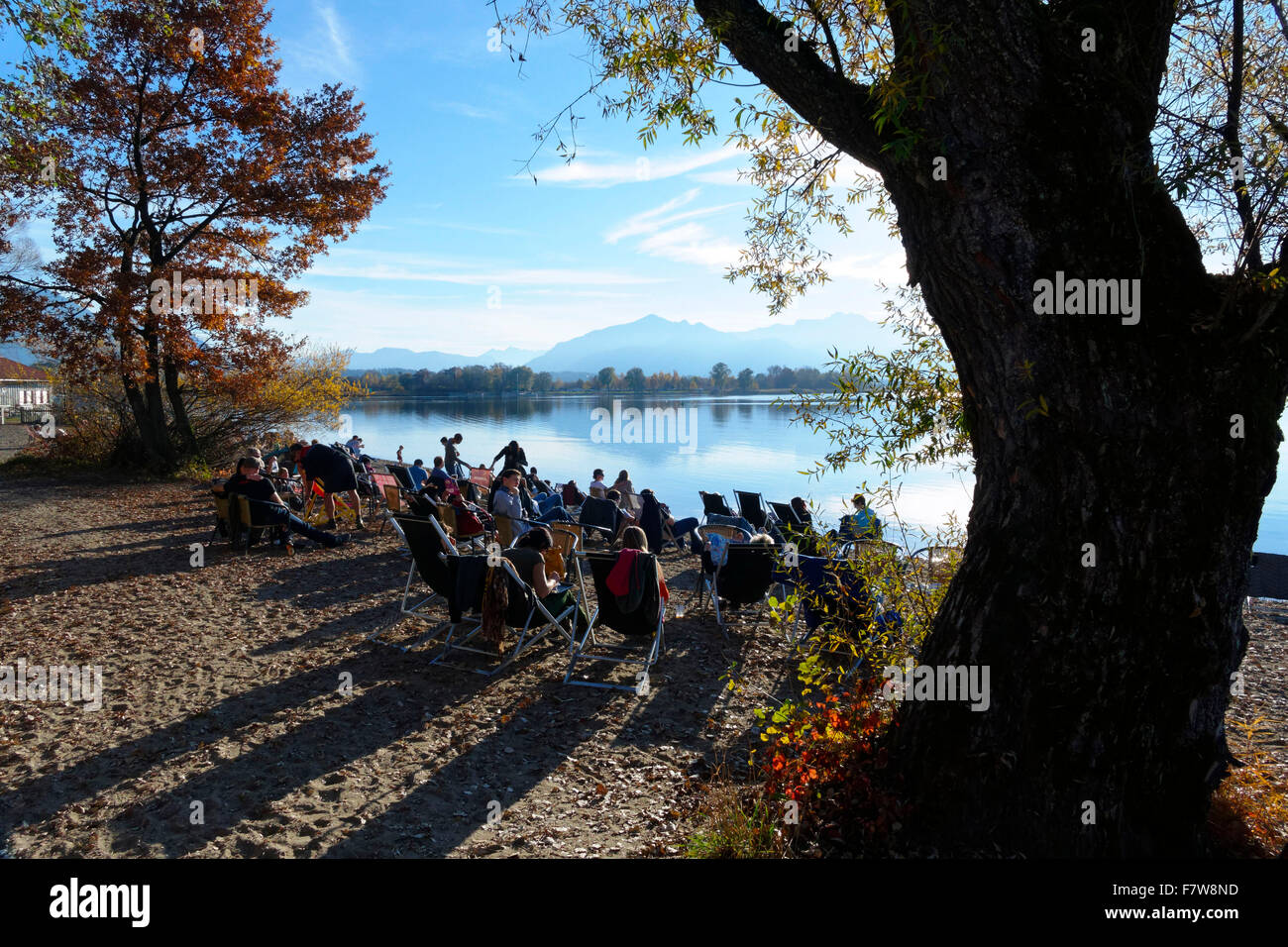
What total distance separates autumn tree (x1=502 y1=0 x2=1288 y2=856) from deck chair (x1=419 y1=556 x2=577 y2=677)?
3.36 m

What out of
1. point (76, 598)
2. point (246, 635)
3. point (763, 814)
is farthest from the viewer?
point (76, 598)

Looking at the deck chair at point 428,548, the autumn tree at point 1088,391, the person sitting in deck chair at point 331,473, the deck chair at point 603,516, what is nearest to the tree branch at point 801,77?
the autumn tree at point 1088,391

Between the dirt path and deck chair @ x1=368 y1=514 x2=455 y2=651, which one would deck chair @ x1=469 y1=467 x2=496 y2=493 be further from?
deck chair @ x1=368 y1=514 x2=455 y2=651

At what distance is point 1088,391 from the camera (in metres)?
2.79

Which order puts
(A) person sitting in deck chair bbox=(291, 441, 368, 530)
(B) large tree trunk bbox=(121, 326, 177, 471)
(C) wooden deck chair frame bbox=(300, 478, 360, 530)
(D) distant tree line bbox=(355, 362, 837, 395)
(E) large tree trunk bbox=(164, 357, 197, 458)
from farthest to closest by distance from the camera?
(D) distant tree line bbox=(355, 362, 837, 395) → (E) large tree trunk bbox=(164, 357, 197, 458) → (B) large tree trunk bbox=(121, 326, 177, 471) → (C) wooden deck chair frame bbox=(300, 478, 360, 530) → (A) person sitting in deck chair bbox=(291, 441, 368, 530)

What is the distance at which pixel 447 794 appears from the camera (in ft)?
12.4

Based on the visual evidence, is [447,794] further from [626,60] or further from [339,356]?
[339,356]

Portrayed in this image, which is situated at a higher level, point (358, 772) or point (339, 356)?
point (339, 356)

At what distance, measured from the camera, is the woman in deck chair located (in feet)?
18.9

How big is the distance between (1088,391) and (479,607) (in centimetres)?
482

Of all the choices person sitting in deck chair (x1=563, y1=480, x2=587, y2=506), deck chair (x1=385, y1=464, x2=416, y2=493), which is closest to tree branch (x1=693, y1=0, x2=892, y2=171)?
deck chair (x1=385, y1=464, x2=416, y2=493)
